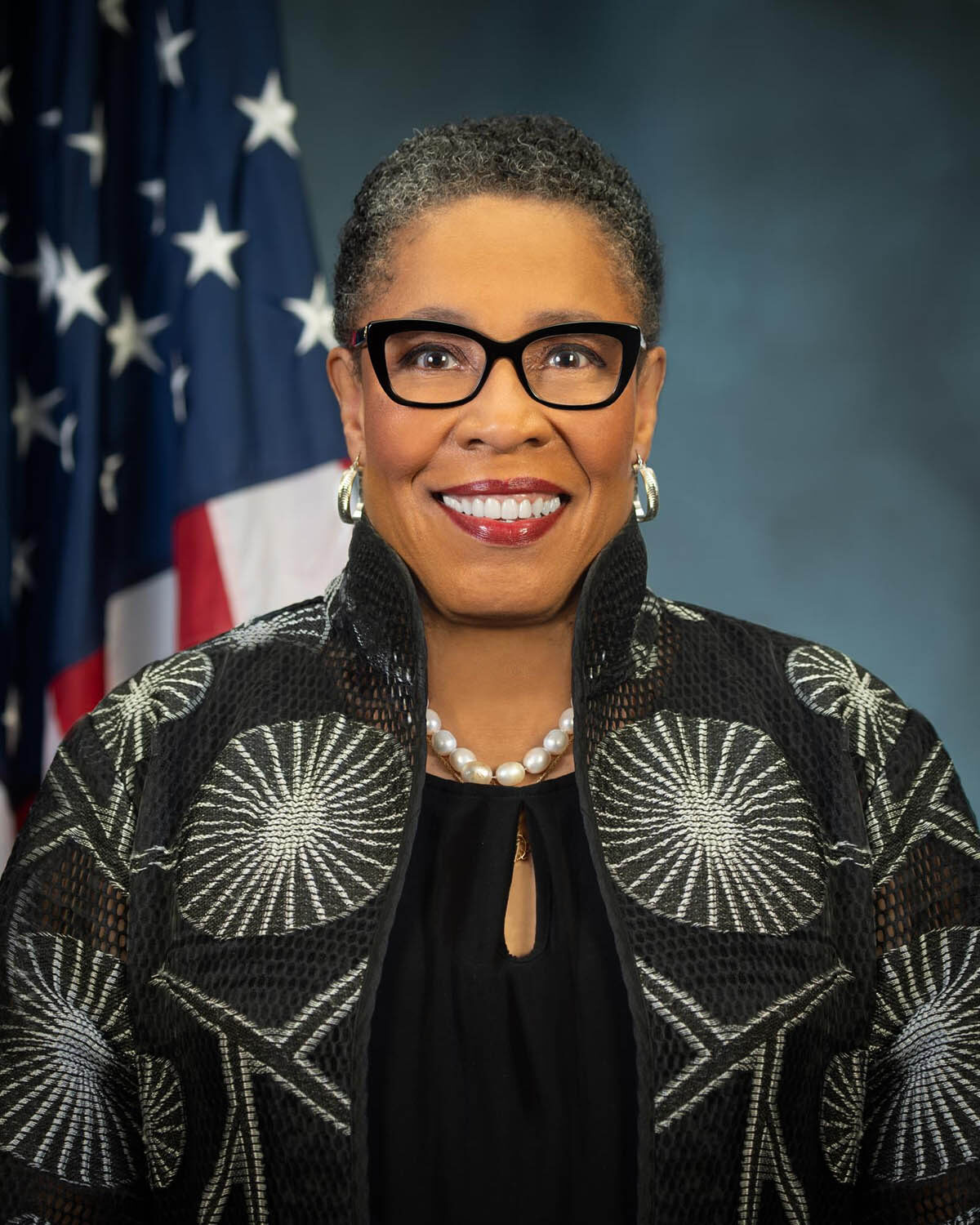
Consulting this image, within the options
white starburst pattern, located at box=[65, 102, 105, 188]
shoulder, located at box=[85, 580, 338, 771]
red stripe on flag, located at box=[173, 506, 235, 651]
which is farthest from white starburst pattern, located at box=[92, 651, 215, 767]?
white starburst pattern, located at box=[65, 102, 105, 188]

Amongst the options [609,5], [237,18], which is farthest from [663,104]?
[237,18]

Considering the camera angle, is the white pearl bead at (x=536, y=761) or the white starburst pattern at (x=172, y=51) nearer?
the white pearl bead at (x=536, y=761)

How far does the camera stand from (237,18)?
2.55 metres

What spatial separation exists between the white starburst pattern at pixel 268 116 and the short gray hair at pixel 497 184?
44.2 inches

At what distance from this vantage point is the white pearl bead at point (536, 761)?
1.47 metres

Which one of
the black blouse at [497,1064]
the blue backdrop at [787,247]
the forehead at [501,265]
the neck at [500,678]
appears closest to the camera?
the black blouse at [497,1064]

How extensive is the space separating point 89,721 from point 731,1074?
74 cm

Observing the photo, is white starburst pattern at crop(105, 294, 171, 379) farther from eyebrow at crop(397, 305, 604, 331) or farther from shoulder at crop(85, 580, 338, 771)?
eyebrow at crop(397, 305, 604, 331)

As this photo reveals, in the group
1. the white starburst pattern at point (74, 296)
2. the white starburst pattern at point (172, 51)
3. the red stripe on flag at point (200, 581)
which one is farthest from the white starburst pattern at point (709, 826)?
the white starburst pattern at point (172, 51)

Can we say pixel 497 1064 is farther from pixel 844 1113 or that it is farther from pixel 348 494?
pixel 348 494

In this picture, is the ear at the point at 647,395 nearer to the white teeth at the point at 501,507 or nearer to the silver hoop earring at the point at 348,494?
the white teeth at the point at 501,507

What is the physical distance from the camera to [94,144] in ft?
8.00

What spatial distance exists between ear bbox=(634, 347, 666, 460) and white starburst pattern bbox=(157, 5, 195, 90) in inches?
54.9

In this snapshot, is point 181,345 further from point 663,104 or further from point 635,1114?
point 635,1114
